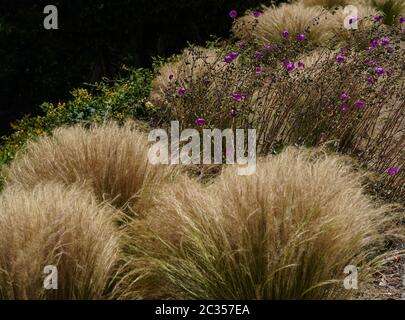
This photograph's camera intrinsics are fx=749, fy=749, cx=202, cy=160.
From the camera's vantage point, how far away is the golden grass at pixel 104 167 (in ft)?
16.0

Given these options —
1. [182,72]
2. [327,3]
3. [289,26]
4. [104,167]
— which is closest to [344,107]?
[104,167]

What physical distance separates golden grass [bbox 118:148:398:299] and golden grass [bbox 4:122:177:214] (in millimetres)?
777

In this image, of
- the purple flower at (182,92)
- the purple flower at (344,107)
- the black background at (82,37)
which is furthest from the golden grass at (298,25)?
the purple flower at (344,107)

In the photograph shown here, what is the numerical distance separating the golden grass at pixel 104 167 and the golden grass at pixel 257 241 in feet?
2.55

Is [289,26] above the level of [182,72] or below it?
above

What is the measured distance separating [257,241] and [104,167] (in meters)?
1.58

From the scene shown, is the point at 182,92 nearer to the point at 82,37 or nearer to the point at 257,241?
the point at 257,241

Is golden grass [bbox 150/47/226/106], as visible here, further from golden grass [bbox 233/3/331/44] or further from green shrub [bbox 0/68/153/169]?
golden grass [bbox 233/3/331/44]

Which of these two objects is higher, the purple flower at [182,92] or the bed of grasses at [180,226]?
the purple flower at [182,92]

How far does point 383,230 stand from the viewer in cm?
468

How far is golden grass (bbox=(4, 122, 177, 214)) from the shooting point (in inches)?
192

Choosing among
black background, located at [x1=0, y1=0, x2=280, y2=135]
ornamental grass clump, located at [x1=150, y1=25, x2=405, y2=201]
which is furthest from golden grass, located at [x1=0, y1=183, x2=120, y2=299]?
black background, located at [x1=0, y1=0, x2=280, y2=135]

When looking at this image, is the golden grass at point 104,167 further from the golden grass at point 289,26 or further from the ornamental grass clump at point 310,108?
the golden grass at point 289,26

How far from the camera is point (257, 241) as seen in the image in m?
3.67
